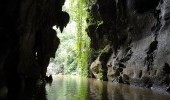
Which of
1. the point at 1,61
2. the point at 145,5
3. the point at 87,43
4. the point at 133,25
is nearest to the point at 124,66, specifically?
the point at 133,25

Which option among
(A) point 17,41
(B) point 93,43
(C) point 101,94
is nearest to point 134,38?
(C) point 101,94

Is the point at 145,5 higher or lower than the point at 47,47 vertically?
higher

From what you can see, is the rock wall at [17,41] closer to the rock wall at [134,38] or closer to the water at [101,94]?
the water at [101,94]

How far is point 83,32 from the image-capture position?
4544 centimetres

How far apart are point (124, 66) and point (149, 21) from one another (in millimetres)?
6132

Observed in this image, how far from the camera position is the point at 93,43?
4303 centimetres

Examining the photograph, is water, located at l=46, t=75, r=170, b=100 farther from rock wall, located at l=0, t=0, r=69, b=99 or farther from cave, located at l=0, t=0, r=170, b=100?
rock wall, located at l=0, t=0, r=69, b=99

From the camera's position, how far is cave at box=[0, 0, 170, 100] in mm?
16608

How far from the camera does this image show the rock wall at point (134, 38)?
957 inches

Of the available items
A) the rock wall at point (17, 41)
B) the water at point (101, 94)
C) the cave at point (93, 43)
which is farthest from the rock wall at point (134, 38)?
the rock wall at point (17, 41)

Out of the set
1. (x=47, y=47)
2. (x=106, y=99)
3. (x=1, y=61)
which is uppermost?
(x=47, y=47)

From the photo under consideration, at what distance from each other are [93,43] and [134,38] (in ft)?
40.9

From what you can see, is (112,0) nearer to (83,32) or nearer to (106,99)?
(83,32)

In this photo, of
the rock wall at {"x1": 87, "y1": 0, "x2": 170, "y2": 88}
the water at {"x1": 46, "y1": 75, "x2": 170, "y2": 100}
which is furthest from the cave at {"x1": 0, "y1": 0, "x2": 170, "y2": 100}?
the water at {"x1": 46, "y1": 75, "x2": 170, "y2": 100}
